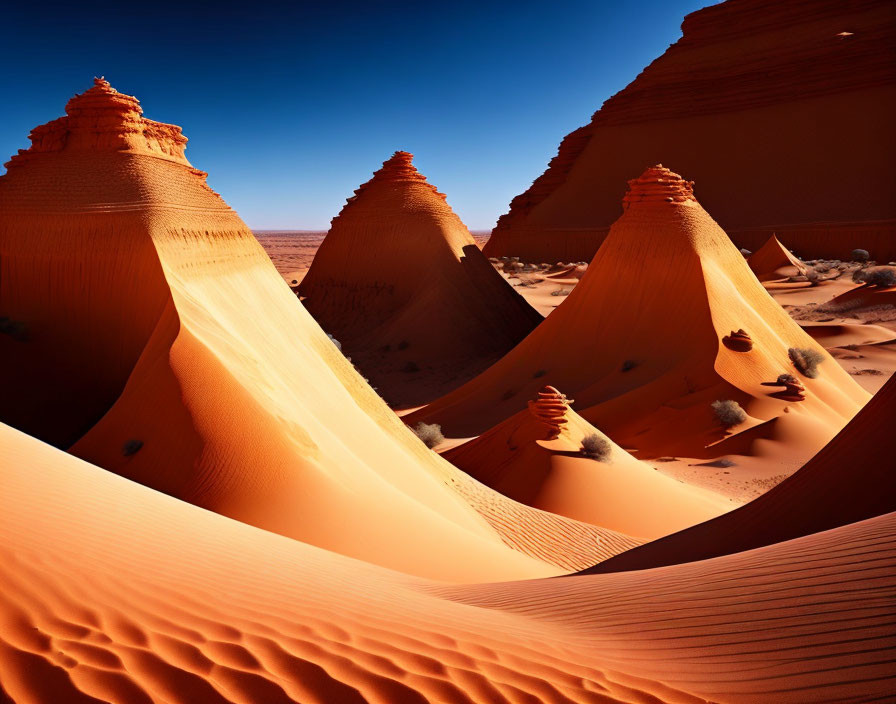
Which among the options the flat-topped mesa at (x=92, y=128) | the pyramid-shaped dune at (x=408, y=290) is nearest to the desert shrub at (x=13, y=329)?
the flat-topped mesa at (x=92, y=128)

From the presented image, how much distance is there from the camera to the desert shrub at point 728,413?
14523 mm

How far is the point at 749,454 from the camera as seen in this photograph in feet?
45.1

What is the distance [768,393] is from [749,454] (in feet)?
8.13

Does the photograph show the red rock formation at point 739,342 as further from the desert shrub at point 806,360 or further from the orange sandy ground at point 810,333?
the orange sandy ground at point 810,333

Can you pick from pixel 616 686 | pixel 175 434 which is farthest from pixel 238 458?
pixel 616 686

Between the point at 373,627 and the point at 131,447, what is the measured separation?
4875mm

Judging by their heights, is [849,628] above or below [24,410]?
below

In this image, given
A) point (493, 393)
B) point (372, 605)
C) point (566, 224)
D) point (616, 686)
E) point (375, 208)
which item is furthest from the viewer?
point (566, 224)

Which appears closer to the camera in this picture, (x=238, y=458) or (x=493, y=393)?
(x=238, y=458)

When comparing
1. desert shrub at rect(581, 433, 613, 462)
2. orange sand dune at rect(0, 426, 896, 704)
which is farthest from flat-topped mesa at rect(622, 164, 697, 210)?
orange sand dune at rect(0, 426, 896, 704)

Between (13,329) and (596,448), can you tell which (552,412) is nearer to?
(596,448)

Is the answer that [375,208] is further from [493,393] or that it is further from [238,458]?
[238,458]

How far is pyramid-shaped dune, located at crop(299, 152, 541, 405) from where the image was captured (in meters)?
24.1

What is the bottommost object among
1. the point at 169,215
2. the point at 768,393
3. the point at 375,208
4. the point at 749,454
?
the point at 749,454
